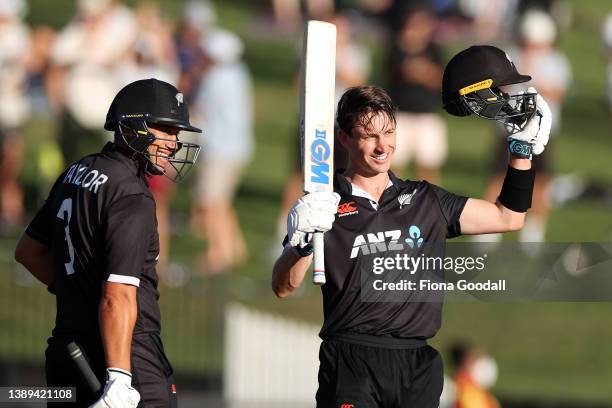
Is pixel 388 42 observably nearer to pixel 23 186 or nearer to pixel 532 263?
pixel 23 186

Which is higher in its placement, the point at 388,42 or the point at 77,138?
the point at 388,42

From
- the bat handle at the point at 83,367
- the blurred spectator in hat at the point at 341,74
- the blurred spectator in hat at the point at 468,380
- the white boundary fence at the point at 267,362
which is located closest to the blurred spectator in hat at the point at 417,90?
the blurred spectator in hat at the point at 341,74

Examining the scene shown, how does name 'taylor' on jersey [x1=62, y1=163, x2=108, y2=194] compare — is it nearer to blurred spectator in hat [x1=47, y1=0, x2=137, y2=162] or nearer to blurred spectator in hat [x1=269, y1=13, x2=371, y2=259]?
blurred spectator in hat [x1=269, y1=13, x2=371, y2=259]

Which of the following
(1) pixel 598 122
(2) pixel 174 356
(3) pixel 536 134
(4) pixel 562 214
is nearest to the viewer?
(3) pixel 536 134

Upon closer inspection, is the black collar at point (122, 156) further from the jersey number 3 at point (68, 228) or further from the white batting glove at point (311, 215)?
the white batting glove at point (311, 215)

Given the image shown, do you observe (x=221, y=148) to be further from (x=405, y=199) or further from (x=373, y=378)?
(x=373, y=378)

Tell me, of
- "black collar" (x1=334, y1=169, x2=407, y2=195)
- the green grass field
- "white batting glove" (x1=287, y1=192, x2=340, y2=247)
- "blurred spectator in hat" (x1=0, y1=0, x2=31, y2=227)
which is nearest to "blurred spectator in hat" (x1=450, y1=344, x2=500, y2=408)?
the green grass field

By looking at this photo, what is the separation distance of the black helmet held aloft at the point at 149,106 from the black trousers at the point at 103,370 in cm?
96

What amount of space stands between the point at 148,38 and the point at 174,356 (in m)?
5.47

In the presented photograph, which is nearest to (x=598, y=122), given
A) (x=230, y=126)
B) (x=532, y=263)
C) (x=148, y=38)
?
(x=230, y=126)

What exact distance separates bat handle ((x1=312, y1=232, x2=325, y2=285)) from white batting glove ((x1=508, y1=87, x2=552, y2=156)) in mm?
1037

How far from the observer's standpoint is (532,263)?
7.77 metres

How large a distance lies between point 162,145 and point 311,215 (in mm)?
856

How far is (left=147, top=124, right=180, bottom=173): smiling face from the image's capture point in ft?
18.9
